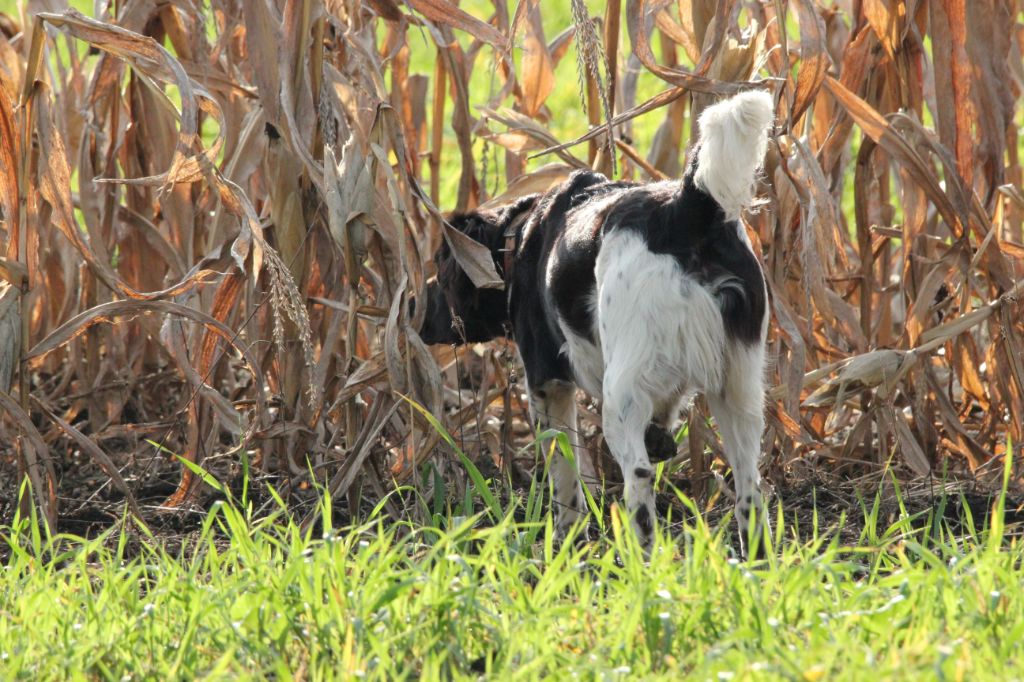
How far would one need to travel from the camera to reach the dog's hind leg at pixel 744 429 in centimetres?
359

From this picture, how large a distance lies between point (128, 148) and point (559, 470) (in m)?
2.23

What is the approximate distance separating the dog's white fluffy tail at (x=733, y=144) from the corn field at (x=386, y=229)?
474 millimetres

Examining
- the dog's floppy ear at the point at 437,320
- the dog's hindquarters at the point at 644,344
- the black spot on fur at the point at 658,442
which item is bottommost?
the black spot on fur at the point at 658,442

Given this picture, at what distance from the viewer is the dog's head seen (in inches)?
170

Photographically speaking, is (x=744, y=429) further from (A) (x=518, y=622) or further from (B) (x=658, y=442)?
(A) (x=518, y=622)

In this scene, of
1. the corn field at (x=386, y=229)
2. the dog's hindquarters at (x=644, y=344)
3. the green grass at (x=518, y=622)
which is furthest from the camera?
the corn field at (x=386, y=229)

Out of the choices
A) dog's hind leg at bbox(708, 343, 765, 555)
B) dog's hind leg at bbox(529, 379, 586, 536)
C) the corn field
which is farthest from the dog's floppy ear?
dog's hind leg at bbox(708, 343, 765, 555)

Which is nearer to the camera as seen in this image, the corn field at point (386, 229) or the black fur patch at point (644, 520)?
the black fur patch at point (644, 520)

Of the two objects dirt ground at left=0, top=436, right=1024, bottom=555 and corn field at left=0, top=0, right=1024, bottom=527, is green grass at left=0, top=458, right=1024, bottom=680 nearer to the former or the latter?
corn field at left=0, top=0, right=1024, bottom=527

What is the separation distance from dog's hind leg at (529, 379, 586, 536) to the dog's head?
0.37m

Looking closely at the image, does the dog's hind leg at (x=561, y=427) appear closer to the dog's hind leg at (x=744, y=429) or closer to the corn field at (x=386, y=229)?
the corn field at (x=386, y=229)

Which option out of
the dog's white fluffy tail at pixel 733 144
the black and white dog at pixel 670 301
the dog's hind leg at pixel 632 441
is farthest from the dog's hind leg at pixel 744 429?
the dog's white fluffy tail at pixel 733 144


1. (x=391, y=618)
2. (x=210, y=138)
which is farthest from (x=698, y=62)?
(x=210, y=138)

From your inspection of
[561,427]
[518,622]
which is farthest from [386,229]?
[518,622]
